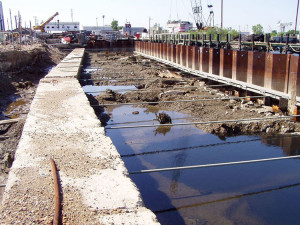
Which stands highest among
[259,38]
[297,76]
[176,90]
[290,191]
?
[259,38]

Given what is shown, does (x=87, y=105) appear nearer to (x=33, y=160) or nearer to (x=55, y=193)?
(x=33, y=160)

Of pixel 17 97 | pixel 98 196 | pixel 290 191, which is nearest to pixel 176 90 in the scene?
pixel 17 97

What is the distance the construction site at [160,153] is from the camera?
383cm

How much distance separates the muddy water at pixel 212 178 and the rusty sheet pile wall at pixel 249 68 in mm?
2120

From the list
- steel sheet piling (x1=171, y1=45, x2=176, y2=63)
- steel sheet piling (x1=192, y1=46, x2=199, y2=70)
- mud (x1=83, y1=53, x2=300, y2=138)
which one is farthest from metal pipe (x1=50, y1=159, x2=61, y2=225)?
steel sheet piling (x1=171, y1=45, x2=176, y2=63)

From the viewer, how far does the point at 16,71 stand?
682 inches

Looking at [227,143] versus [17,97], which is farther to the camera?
[17,97]

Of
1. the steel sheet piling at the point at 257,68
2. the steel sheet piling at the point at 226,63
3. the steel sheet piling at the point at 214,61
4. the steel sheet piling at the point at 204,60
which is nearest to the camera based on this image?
the steel sheet piling at the point at 257,68

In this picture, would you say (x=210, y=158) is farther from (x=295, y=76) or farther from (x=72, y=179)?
(x=72, y=179)

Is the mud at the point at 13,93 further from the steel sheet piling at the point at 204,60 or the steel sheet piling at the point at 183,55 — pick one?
the steel sheet piling at the point at 183,55

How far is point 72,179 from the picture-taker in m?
4.21

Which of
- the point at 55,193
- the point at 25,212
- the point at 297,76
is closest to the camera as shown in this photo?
the point at 25,212

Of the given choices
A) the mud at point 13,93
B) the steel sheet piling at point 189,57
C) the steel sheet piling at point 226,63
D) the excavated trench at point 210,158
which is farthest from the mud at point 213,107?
the mud at point 13,93

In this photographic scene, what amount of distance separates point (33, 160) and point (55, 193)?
1.22m
